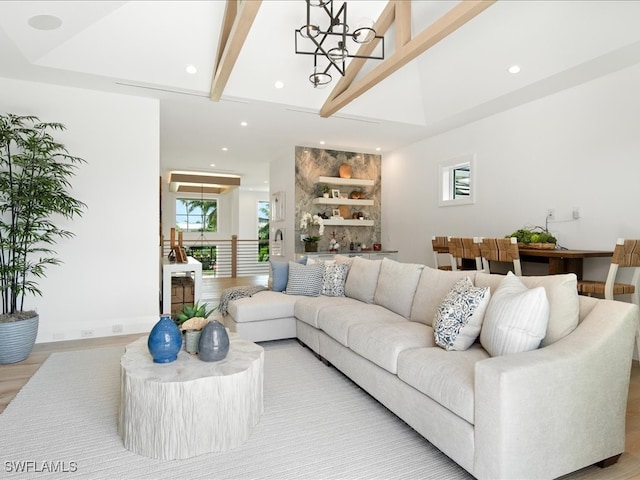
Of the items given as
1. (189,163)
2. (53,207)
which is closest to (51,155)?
(53,207)

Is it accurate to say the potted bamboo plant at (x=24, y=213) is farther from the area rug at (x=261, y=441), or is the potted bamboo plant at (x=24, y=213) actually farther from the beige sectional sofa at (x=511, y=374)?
the beige sectional sofa at (x=511, y=374)

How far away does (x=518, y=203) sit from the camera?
467cm

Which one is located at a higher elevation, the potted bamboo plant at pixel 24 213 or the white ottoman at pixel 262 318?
the potted bamboo plant at pixel 24 213

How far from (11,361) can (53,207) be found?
143cm

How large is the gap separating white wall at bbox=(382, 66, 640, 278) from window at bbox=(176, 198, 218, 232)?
8509 millimetres

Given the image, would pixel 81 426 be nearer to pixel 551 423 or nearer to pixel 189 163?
pixel 551 423

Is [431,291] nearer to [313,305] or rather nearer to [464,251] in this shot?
[313,305]

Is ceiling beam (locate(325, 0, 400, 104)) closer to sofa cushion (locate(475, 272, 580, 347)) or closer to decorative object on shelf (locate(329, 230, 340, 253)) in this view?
sofa cushion (locate(475, 272, 580, 347))

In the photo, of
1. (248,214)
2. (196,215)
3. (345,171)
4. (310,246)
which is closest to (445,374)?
(310,246)

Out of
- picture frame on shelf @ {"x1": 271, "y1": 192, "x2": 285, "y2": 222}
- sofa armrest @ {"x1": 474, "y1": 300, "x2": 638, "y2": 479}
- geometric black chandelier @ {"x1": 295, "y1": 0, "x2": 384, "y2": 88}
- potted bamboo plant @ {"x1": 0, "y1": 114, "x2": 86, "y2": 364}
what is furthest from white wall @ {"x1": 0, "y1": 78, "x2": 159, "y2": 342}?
sofa armrest @ {"x1": 474, "y1": 300, "x2": 638, "y2": 479}

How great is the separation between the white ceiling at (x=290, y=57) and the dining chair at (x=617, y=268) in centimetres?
171

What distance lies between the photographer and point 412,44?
3.27 m

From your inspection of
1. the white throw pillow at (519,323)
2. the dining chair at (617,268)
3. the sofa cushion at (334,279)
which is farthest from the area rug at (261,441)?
the dining chair at (617,268)

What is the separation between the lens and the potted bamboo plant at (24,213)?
336 centimetres
